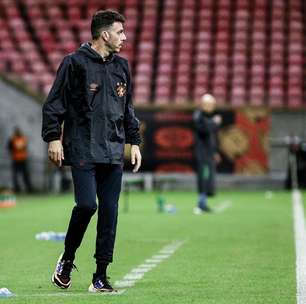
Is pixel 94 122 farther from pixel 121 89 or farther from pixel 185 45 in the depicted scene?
pixel 185 45

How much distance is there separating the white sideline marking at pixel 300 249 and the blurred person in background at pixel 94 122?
4.34 ft

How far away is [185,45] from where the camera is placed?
33.6 m

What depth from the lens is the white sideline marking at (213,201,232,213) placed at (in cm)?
2027

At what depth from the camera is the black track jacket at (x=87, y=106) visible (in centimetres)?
780

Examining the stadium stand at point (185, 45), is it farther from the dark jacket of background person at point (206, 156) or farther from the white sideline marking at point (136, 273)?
the white sideline marking at point (136, 273)

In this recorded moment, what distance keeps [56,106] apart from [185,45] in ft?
85.3

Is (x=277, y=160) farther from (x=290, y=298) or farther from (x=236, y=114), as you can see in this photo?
(x=290, y=298)

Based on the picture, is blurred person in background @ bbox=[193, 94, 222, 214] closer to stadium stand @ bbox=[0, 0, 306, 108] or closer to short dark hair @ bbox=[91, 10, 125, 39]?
stadium stand @ bbox=[0, 0, 306, 108]

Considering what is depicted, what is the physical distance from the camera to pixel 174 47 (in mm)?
33781

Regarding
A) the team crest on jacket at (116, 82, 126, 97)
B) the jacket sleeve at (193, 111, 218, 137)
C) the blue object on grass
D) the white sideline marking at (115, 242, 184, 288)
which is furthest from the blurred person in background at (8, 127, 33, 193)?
the blue object on grass

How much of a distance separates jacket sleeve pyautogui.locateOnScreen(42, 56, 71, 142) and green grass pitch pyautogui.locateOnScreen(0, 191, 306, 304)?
1088 mm

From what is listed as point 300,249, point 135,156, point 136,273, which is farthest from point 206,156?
point 135,156

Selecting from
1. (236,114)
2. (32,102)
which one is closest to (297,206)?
(236,114)

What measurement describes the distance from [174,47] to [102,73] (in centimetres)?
2605
